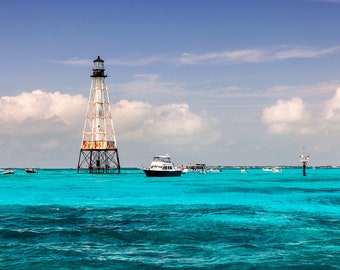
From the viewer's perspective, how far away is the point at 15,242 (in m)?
28.6

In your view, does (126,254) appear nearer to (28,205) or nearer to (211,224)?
(211,224)

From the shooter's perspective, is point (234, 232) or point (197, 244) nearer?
point (197, 244)

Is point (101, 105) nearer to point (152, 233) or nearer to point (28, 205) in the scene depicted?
point (28, 205)

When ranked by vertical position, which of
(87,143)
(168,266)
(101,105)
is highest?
(101,105)

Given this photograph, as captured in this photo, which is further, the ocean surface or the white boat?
the white boat

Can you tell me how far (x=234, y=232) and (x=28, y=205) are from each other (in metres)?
27.1

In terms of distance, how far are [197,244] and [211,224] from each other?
7559mm

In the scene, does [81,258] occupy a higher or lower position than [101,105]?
lower

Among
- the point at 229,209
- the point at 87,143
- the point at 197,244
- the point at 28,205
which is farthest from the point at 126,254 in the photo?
the point at 87,143

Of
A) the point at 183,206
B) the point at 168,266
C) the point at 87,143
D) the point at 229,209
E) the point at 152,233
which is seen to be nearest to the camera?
the point at 168,266

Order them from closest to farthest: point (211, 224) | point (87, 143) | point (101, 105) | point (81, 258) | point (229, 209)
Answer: point (81, 258) < point (211, 224) < point (229, 209) < point (101, 105) < point (87, 143)

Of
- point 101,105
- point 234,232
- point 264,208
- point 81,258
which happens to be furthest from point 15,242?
point 101,105

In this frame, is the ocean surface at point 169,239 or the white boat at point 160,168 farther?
the white boat at point 160,168

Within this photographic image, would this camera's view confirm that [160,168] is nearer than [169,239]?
No
